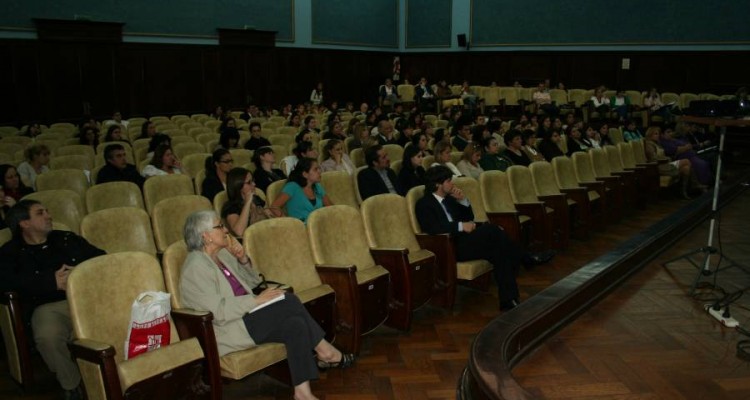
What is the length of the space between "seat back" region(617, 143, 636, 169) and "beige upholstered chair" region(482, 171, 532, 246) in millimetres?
2757

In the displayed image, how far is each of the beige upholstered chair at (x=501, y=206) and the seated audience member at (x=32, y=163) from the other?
144 inches

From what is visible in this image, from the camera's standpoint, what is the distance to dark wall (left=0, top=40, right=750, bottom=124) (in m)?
Result: 11.3

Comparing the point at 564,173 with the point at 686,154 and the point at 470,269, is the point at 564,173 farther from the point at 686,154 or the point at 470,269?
the point at 686,154

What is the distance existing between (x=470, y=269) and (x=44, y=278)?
2.52m

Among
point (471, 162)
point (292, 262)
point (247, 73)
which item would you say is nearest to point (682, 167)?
point (471, 162)

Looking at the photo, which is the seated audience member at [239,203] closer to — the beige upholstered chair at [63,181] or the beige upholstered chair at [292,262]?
the beige upholstered chair at [292,262]

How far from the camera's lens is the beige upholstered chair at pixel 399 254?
12.6ft

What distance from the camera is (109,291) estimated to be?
2.79 meters

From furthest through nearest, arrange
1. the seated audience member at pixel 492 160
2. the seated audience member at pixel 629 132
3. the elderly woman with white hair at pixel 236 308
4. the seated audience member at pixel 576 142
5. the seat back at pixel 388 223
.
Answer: the seated audience member at pixel 629 132 < the seated audience member at pixel 576 142 < the seated audience member at pixel 492 160 < the seat back at pixel 388 223 < the elderly woman with white hair at pixel 236 308

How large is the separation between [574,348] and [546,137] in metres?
4.99

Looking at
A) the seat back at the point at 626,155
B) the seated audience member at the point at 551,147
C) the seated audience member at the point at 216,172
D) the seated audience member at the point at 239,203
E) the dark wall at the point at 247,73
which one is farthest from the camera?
the dark wall at the point at 247,73

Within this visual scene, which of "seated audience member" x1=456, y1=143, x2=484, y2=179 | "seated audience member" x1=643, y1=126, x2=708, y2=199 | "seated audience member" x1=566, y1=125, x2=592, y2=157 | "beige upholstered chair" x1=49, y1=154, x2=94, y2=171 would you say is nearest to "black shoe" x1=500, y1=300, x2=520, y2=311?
"seated audience member" x1=456, y1=143, x2=484, y2=179

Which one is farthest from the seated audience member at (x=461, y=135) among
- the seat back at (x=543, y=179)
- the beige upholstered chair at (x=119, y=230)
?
the beige upholstered chair at (x=119, y=230)

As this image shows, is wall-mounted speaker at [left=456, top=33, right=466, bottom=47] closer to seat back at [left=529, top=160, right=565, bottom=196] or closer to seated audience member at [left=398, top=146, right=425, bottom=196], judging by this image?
seat back at [left=529, top=160, right=565, bottom=196]
